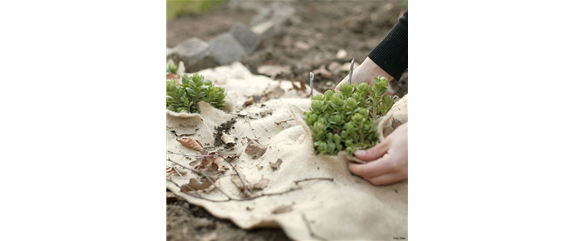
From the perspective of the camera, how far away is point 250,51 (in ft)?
15.4

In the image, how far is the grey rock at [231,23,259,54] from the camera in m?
4.71

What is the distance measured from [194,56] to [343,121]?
2.50 m

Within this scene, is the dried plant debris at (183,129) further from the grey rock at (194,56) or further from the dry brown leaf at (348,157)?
the grey rock at (194,56)

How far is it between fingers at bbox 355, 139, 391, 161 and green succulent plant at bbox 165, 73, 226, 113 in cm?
113

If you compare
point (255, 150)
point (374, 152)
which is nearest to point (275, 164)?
point (255, 150)

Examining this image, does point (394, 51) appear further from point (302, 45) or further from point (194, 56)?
point (302, 45)

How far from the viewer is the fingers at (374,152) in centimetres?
175

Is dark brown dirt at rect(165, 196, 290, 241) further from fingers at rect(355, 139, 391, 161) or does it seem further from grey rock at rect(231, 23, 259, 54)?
grey rock at rect(231, 23, 259, 54)

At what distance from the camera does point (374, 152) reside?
177 centimetres

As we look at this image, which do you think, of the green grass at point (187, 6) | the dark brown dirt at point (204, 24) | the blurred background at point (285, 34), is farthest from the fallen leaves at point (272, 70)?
the green grass at point (187, 6)
